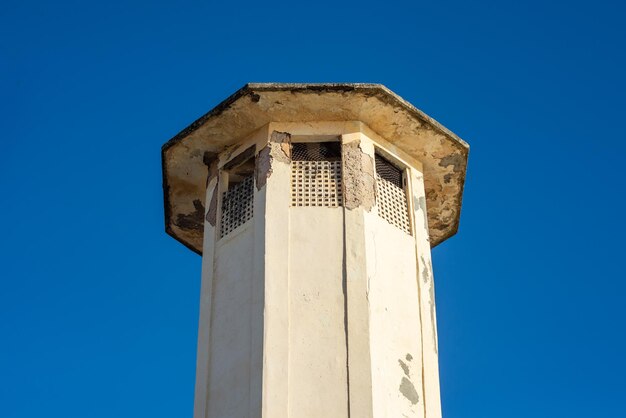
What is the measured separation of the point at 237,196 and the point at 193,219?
1828mm

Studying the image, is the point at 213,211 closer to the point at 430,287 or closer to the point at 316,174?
the point at 316,174

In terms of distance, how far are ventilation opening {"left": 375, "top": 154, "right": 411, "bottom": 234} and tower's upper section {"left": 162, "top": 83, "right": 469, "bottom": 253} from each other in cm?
33

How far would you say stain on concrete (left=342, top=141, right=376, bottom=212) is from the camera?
1180cm

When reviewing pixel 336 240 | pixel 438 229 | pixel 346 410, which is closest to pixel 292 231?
pixel 336 240

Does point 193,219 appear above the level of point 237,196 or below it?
above

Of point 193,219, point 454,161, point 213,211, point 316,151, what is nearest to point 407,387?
point 316,151

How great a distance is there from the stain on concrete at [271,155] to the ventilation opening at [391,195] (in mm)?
1099

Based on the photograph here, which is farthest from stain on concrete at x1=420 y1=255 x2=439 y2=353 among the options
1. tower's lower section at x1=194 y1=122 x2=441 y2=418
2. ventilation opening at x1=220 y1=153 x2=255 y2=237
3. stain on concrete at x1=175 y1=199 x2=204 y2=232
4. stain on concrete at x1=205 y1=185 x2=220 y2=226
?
stain on concrete at x1=175 y1=199 x2=204 y2=232

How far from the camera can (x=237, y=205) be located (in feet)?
40.8

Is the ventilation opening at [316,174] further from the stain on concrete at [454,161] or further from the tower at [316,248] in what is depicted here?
the stain on concrete at [454,161]

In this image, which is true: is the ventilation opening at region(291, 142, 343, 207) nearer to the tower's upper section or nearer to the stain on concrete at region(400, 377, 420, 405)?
the tower's upper section

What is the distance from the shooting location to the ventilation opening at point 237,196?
1223cm

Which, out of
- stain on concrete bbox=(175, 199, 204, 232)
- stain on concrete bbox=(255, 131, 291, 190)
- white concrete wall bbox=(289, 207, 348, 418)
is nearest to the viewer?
white concrete wall bbox=(289, 207, 348, 418)

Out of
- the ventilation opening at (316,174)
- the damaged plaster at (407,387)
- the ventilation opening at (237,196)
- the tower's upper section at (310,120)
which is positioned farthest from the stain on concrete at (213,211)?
the damaged plaster at (407,387)
